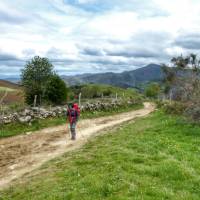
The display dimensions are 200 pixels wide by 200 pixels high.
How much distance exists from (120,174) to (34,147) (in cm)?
748

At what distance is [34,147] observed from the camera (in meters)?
18.1

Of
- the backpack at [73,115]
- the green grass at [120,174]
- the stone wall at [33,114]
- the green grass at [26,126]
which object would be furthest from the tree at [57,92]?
the green grass at [120,174]

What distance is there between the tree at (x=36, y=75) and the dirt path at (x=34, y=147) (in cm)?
1163

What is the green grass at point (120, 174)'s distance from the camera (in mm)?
10039

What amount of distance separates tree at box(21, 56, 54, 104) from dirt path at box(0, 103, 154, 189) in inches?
458

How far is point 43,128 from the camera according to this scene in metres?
24.5

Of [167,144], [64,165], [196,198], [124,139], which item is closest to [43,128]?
[124,139]

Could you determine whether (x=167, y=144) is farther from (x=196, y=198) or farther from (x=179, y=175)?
(x=196, y=198)

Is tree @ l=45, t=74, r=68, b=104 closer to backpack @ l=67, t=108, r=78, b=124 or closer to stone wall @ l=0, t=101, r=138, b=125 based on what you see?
stone wall @ l=0, t=101, r=138, b=125

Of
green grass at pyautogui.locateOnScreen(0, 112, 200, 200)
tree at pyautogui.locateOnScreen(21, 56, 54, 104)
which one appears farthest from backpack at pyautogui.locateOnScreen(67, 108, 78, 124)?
tree at pyautogui.locateOnScreen(21, 56, 54, 104)

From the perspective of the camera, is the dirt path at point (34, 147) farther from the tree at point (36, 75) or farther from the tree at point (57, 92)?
the tree at point (57, 92)

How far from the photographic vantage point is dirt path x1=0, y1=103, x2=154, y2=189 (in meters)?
14.0

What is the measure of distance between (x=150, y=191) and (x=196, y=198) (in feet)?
3.51

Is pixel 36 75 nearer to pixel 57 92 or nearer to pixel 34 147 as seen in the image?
pixel 57 92
